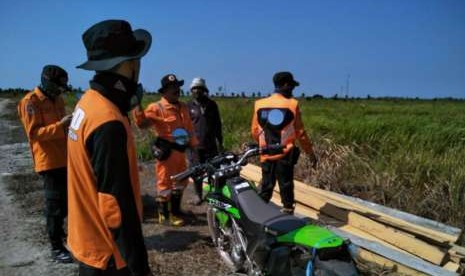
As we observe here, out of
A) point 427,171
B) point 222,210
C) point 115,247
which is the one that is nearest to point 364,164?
point 427,171

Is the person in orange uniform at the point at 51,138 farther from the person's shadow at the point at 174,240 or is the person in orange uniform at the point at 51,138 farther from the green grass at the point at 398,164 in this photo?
the green grass at the point at 398,164

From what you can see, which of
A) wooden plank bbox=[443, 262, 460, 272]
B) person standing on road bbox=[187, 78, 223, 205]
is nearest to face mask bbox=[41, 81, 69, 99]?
person standing on road bbox=[187, 78, 223, 205]

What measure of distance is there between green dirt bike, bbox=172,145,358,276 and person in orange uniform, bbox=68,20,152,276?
1.57 m

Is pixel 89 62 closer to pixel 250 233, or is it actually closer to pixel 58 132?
pixel 250 233

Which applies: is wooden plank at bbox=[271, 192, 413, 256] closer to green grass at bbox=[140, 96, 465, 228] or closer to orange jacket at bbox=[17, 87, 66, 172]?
green grass at bbox=[140, 96, 465, 228]

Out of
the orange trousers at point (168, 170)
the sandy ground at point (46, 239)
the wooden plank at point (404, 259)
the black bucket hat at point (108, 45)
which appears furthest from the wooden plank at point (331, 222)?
the black bucket hat at point (108, 45)

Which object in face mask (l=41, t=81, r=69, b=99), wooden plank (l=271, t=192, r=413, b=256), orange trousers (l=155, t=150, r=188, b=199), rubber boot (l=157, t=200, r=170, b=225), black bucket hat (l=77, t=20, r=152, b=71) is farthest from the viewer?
rubber boot (l=157, t=200, r=170, b=225)

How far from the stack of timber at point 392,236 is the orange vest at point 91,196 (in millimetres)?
2349

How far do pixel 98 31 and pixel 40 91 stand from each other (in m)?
3.16

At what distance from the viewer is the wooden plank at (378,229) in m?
4.55

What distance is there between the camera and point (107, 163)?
6.55 feet

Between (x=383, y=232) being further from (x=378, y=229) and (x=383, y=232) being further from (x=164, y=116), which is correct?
(x=164, y=116)

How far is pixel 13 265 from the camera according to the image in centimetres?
495

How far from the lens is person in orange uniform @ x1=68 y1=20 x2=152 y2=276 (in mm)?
2025
